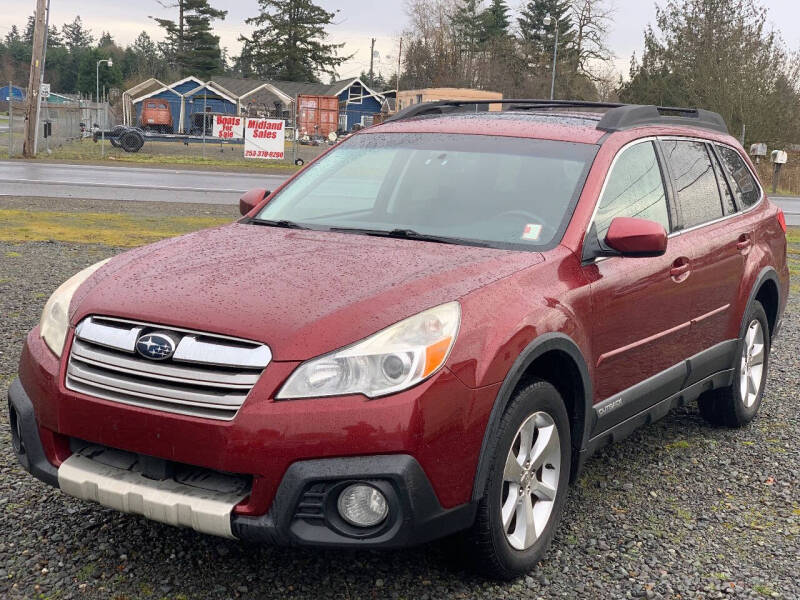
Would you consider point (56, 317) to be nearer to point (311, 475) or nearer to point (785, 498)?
point (311, 475)

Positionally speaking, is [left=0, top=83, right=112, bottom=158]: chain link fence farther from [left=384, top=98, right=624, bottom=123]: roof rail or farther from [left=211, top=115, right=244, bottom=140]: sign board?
[left=384, top=98, right=624, bottom=123]: roof rail

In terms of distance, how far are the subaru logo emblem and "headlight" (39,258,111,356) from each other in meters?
0.43

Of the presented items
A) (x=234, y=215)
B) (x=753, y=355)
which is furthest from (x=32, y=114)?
(x=753, y=355)

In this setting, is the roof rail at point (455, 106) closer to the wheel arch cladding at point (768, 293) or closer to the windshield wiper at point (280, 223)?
the windshield wiper at point (280, 223)

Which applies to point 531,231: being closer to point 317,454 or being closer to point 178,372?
point 317,454

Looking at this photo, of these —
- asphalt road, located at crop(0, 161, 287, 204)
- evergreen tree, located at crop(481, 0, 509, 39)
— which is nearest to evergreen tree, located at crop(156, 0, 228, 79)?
evergreen tree, located at crop(481, 0, 509, 39)

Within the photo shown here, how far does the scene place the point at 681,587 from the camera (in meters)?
3.61

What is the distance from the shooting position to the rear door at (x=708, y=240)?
16.0ft

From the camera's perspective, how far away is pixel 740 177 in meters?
5.85

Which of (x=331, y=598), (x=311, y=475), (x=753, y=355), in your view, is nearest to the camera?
(x=311, y=475)

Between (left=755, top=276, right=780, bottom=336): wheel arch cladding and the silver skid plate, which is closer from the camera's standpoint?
the silver skid plate

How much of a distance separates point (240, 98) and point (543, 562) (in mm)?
71397

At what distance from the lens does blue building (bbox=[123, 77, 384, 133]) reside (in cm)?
6925

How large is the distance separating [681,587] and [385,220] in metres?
1.98
